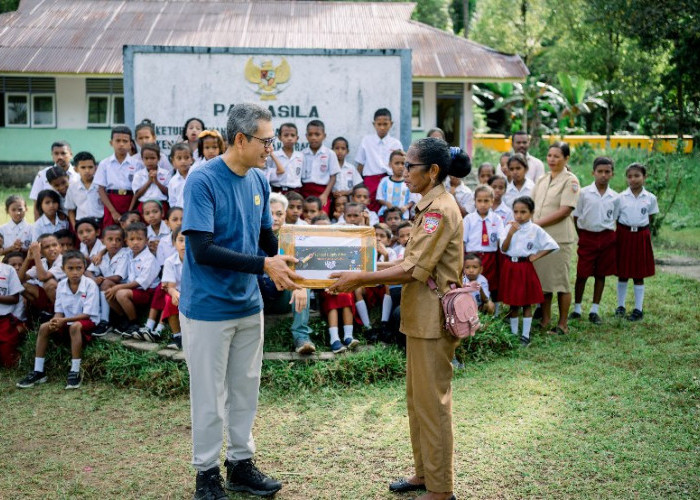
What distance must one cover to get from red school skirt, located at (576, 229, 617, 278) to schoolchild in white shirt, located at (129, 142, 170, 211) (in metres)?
4.27

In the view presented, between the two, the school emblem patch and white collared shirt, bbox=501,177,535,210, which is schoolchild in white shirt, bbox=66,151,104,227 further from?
the school emblem patch

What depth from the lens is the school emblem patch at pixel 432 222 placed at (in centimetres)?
365

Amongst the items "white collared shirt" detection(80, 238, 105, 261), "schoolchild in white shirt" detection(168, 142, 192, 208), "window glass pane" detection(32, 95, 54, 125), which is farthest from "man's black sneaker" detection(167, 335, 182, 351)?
"window glass pane" detection(32, 95, 54, 125)

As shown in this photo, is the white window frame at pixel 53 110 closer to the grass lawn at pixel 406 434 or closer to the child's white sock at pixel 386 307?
the grass lawn at pixel 406 434

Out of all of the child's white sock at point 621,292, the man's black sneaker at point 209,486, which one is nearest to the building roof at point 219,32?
the child's white sock at point 621,292

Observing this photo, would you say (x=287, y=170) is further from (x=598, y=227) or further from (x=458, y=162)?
(x=458, y=162)

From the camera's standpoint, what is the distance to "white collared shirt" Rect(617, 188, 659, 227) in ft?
24.8

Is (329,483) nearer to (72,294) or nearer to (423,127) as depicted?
(72,294)

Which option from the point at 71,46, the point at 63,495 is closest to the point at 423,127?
the point at 71,46

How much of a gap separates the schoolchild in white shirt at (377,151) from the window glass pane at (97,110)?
1227 centimetres

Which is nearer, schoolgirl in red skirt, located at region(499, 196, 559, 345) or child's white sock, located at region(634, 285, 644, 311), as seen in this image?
schoolgirl in red skirt, located at region(499, 196, 559, 345)

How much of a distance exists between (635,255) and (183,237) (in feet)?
15.1

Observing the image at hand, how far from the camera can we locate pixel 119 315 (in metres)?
6.54

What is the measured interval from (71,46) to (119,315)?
13.1 m
